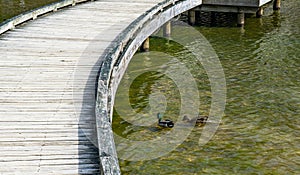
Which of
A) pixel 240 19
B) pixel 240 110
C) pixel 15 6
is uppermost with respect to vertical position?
pixel 15 6

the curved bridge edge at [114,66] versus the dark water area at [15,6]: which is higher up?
the dark water area at [15,6]

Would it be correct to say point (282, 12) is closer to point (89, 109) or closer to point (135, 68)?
point (135, 68)

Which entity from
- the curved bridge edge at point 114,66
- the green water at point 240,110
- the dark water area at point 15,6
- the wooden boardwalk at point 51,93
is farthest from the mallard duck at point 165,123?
the dark water area at point 15,6

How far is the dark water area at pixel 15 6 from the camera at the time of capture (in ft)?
80.1

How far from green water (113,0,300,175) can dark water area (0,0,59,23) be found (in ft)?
28.3

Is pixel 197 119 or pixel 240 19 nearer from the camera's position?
pixel 197 119

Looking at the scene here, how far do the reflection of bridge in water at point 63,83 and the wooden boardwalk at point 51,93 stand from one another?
0.01 meters

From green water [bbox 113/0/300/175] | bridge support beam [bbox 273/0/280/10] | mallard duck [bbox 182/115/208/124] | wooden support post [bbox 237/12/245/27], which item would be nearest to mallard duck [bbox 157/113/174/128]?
green water [bbox 113/0/300/175]

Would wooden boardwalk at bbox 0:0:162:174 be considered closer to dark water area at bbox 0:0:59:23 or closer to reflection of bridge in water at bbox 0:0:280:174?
reflection of bridge in water at bbox 0:0:280:174

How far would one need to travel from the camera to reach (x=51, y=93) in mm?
8969

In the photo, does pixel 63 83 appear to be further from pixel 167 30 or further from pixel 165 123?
pixel 167 30

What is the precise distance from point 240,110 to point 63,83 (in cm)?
510

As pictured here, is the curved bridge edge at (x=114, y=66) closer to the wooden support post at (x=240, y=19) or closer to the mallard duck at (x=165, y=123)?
the mallard duck at (x=165, y=123)

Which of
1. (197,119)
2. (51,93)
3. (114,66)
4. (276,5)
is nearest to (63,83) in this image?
(51,93)
